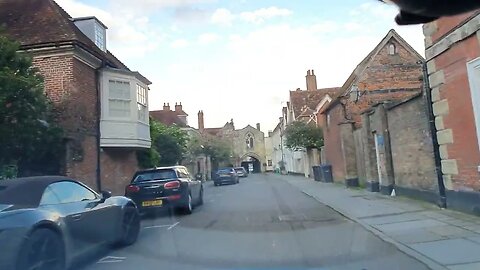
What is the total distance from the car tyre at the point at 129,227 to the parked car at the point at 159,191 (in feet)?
13.1

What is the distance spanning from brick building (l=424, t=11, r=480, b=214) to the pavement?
0.67 meters

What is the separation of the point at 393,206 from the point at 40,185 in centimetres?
952

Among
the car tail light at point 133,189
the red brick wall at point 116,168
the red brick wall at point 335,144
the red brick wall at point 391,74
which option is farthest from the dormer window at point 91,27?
the red brick wall at point 391,74

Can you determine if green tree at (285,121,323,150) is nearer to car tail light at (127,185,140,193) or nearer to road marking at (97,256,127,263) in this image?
car tail light at (127,185,140,193)

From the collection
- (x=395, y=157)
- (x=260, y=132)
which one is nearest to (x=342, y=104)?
(x=395, y=157)

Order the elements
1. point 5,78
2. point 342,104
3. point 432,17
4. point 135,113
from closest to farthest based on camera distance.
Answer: point 432,17 → point 5,78 → point 135,113 → point 342,104

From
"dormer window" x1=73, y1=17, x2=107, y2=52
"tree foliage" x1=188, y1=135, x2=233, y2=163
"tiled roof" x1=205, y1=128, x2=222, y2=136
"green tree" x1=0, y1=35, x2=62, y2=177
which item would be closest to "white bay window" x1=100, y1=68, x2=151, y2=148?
"dormer window" x1=73, y1=17, x2=107, y2=52

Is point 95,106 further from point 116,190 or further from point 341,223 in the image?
point 341,223

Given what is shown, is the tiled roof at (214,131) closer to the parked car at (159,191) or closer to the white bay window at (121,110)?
the white bay window at (121,110)

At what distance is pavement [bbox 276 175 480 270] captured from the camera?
639cm

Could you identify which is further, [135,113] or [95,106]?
[135,113]

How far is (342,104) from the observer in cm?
2392

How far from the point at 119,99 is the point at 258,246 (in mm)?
11895

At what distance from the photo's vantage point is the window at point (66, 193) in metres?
6.47
